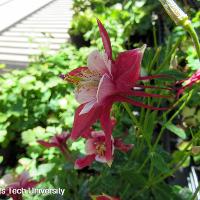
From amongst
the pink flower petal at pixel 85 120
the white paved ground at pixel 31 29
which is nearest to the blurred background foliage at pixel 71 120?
the pink flower petal at pixel 85 120

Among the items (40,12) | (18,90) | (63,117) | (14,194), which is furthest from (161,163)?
(40,12)

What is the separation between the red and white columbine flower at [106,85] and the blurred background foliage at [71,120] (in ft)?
0.64

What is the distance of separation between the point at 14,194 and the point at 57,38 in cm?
255

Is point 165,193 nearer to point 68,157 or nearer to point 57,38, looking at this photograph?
point 68,157

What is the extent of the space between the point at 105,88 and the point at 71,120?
95cm

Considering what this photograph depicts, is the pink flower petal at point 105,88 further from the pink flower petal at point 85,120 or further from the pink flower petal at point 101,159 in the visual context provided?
the pink flower petal at point 101,159

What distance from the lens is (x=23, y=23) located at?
366 centimetres

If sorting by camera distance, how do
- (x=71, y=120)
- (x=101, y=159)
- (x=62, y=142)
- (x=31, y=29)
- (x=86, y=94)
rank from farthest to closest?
(x=31, y=29), (x=71, y=120), (x=62, y=142), (x=101, y=159), (x=86, y=94)

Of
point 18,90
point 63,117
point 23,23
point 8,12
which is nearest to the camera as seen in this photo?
point 63,117

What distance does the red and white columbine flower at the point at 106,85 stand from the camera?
19.1 inches

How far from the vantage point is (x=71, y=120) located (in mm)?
1415

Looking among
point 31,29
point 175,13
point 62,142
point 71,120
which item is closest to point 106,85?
point 175,13

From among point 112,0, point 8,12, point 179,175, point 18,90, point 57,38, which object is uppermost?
point 8,12

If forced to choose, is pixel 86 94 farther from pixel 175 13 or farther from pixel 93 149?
pixel 93 149
